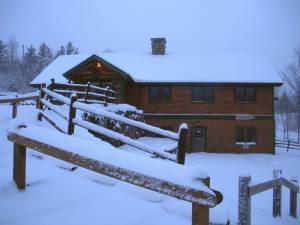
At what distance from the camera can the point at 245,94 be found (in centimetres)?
2370

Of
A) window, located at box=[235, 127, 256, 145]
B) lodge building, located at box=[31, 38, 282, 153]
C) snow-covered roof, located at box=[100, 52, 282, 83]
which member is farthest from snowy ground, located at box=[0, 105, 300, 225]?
window, located at box=[235, 127, 256, 145]

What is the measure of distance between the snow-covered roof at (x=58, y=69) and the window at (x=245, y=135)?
1392cm

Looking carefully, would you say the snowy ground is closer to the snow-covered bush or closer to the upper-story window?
the snow-covered bush

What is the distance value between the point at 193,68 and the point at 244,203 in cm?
1996

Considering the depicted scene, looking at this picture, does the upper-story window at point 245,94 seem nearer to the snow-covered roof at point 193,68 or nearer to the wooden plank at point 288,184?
the snow-covered roof at point 193,68

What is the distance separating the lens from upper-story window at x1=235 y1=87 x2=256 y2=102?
77.7 feet

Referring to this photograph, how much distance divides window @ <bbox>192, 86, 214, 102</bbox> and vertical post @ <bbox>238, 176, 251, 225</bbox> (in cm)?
1839

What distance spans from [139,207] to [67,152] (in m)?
1.64

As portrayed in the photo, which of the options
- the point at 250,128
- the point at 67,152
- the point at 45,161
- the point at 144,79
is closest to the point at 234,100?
the point at 250,128

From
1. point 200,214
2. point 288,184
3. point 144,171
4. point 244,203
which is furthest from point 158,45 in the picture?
point 200,214

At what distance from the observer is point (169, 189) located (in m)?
2.46

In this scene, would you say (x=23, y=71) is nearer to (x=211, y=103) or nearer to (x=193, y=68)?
(x=193, y=68)

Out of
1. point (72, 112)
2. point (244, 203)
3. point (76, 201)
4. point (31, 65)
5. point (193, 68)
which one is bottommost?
point (244, 203)

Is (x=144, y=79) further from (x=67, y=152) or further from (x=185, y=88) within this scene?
(x=67, y=152)
